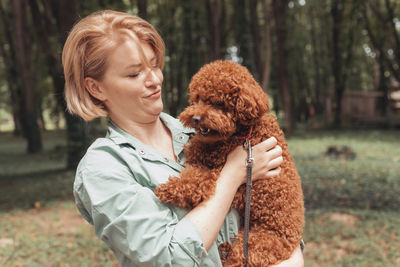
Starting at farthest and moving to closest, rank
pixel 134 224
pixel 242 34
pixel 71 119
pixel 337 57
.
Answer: pixel 337 57 → pixel 242 34 → pixel 71 119 → pixel 134 224

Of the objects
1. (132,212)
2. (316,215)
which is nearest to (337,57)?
(316,215)

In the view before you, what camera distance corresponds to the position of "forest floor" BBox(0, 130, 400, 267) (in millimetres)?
5535

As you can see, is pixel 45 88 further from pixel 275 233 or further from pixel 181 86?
pixel 275 233

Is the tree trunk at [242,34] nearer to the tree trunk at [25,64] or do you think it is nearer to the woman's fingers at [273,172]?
the tree trunk at [25,64]

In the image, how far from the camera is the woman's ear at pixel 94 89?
79.7 inches

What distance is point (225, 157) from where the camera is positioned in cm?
213

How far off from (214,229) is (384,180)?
28.7 feet

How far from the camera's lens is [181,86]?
21719 mm

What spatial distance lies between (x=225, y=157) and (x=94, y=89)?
83cm

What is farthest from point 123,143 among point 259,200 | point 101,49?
point 259,200

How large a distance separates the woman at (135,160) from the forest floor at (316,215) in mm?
3856

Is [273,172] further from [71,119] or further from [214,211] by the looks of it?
[71,119]

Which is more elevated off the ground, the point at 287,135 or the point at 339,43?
the point at 339,43

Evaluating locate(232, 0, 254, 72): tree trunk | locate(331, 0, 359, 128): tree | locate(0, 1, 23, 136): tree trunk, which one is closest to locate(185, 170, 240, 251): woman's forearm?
locate(232, 0, 254, 72): tree trunk
